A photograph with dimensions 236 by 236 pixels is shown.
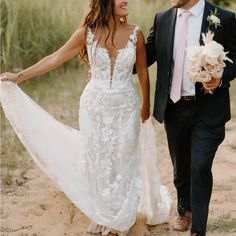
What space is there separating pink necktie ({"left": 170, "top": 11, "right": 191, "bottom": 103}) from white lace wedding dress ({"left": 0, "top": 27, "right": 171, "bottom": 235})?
14.3 inches

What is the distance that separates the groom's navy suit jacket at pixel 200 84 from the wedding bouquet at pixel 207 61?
225mm

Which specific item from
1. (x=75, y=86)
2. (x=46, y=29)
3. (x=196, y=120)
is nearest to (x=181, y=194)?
(x=196, y=120)

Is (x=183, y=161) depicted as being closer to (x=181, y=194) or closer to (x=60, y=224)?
(x=181, y=194)

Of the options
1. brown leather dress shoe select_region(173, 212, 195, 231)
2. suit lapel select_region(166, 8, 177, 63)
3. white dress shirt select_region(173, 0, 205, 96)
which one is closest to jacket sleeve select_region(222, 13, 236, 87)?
white dress shirt select_region(173, 0, 205, 96)

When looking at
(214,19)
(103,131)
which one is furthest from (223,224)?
(214,19)

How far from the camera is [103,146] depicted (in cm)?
534

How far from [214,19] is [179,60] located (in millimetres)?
410

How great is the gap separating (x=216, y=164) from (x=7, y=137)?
257cm

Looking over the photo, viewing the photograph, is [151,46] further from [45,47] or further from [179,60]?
[45,47]

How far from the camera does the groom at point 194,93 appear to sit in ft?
15.9

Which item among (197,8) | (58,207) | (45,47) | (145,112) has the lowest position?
(58,207)

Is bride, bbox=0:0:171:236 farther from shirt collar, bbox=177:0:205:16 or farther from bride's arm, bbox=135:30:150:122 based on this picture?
shirt collar, bbox=177:0:205:16

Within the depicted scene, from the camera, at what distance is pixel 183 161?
534 cm

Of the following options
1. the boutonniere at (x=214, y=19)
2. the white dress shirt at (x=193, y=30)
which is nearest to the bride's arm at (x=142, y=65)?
the white dress shirt at (x=193, y=30)
